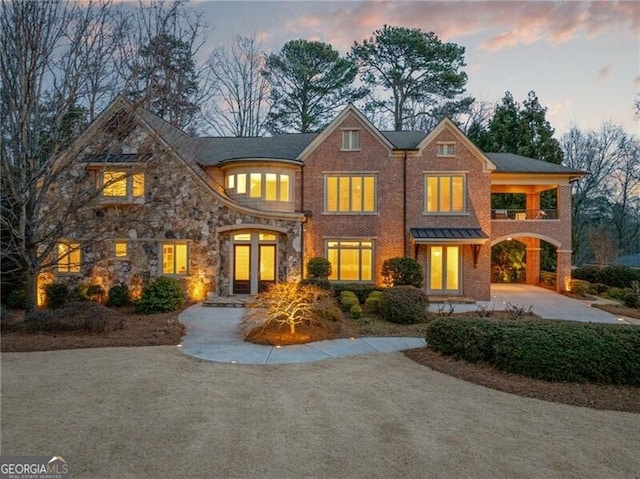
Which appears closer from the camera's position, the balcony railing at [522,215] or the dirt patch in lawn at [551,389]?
the dirt patch in lawn at [551,389]

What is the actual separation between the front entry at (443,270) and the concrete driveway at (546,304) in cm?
138

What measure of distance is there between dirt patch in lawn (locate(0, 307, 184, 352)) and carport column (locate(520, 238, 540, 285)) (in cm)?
2001

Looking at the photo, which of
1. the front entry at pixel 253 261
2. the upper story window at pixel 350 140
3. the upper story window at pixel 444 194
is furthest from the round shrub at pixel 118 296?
the upper story window at pixel 444 194

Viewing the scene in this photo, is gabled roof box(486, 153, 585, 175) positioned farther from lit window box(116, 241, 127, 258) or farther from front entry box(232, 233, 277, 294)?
lit window box(116, 241, 127, 258)

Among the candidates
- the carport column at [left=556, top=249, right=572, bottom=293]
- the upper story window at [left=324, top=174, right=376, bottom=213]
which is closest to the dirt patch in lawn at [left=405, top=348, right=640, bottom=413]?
the upper story window at [left=324, top=174, right=376, bottom=213]

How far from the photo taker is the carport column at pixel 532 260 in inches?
878

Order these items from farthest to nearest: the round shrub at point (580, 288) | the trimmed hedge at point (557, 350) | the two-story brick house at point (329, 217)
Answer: the round shrub at point (580, 288)
the two-story brick house at point (329, 217)
the trimmed hedge at point (557, 350)

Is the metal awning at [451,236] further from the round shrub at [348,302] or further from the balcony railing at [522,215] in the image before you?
the round shrub at [348,302]

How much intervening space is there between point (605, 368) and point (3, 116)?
50.9 feet

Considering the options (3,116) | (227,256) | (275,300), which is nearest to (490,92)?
(227,256)

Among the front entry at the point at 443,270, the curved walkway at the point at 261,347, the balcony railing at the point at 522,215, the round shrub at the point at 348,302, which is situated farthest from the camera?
the balcony railing at the point at 522,215

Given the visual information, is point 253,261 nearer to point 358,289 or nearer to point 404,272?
point 358,289

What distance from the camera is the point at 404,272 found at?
16.3m

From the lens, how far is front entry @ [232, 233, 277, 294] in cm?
1719
